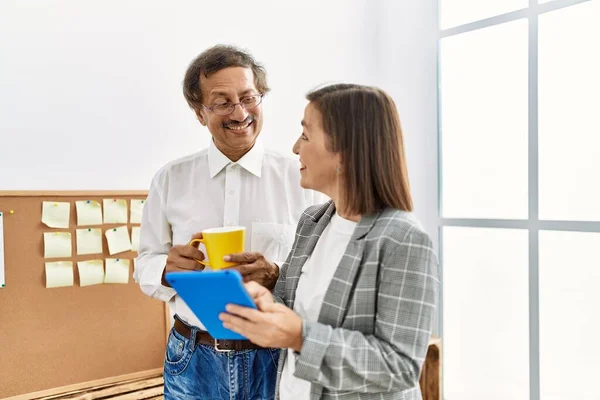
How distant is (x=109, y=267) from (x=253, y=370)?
1017 millimetres

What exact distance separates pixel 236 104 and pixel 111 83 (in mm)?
958

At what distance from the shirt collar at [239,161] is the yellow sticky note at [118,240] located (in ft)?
2.75

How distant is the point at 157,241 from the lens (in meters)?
1.51

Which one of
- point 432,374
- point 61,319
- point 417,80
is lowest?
point 432,374

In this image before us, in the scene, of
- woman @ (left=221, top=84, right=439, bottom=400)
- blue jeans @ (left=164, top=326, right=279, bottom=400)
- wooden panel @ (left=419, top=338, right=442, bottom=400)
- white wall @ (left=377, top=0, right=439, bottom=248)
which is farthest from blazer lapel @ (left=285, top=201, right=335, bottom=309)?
white wall @ (left=377, top=0, right=439, bottom=248)

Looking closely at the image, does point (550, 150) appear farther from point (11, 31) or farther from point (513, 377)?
point (11, 31)

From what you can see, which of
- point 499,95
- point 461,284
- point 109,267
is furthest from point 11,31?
point 461,284

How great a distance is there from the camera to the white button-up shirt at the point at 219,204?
144 cm

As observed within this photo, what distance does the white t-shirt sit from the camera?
110 cm

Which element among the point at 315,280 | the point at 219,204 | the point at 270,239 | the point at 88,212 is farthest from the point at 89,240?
the point at 315,280

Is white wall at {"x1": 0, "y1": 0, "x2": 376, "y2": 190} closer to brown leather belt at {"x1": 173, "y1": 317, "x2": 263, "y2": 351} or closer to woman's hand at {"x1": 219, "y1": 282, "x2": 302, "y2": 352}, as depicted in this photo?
brown leather belt at {"x1": 173, "y1": 317, "x2": 263, "y2": 351}

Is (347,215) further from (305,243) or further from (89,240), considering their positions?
(89,240)

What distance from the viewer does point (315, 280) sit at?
1.13 metres

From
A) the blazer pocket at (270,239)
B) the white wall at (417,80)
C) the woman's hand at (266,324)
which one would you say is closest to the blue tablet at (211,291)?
the woman's hand at (266,324)
